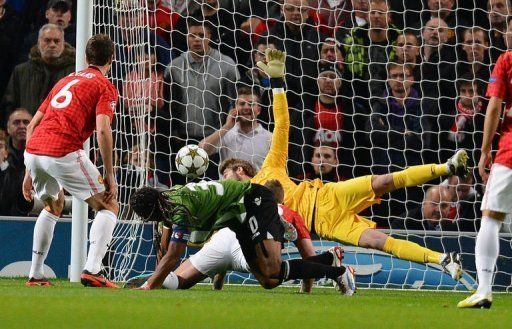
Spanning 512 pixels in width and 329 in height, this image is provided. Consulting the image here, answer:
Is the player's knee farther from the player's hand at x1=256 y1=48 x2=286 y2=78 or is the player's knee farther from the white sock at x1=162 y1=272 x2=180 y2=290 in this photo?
the player's hand at x1=256 y1=48 x2=286 y2=78

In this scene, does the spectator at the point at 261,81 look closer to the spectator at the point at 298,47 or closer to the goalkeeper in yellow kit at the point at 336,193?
the spectator at the point at 298,47

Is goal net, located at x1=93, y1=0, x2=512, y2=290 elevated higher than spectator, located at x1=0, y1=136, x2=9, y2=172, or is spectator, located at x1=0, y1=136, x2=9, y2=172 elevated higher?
goal net, located at x1=93, y1=0, x2=512, y2=290

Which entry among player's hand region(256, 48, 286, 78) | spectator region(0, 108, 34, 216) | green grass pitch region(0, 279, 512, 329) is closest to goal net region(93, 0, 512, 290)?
spectator region(0, 108, 34, 216)

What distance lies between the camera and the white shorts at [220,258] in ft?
28.8

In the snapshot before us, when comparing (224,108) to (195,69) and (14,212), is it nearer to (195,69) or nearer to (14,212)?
(195,69)

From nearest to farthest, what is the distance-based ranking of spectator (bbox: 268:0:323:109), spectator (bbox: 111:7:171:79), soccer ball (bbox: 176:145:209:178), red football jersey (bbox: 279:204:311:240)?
1. red football jersey (bbox: 279:204:311:240)
2. soccer ball (bbox: 176:145:209:178)
3. spectator (bbox: 111:7:171:79)
4. spectator (bbox: 268:0:323:109)

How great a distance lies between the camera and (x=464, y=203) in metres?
11.9

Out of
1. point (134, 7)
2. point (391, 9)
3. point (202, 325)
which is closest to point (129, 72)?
point (134, 7)

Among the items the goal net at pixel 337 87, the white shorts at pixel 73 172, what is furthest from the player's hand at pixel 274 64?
the white shorts at pixel 73 172

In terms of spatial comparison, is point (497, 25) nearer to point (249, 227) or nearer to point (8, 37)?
point (249, 227)

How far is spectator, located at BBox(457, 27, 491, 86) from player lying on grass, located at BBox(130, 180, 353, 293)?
4227 mm

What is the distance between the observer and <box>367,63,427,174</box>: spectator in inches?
468

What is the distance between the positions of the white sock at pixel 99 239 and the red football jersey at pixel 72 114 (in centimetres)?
58

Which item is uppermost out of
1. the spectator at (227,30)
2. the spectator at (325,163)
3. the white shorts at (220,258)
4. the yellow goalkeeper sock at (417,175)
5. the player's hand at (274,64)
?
the spectator at (227,30)
